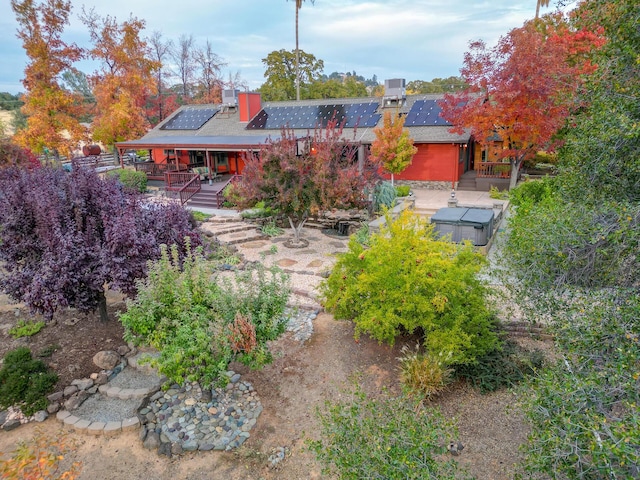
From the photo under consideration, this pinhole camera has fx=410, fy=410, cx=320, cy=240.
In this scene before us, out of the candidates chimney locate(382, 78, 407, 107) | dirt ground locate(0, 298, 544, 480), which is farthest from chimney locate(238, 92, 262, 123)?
dirt ground locate(0, 298, 544, 480)

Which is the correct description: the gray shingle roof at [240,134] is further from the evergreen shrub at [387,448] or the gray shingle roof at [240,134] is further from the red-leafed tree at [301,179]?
the evergreen shrub at [387,448]

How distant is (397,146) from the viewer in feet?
60.7

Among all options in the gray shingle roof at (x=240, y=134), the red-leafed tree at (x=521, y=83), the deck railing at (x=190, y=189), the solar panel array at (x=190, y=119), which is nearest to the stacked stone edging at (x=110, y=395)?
the gray shingle roof at (x=240, y=134)

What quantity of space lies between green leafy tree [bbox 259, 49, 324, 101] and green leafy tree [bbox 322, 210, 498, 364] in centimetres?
3511

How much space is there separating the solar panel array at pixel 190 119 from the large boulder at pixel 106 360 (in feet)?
73.9

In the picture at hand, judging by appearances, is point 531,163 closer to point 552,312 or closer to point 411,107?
point 411,107

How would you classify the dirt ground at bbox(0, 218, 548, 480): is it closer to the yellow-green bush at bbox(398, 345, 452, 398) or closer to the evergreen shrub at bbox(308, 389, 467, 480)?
the yellow-green bush at bbox(398, 345, 452, 398)

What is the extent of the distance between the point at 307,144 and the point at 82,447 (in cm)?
884

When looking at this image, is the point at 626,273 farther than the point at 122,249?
No

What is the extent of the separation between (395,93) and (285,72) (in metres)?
18.8

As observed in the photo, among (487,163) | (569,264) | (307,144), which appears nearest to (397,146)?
(487,163)

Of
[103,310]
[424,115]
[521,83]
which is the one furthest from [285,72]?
[103,310]

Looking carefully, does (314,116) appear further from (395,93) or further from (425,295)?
(425,295)

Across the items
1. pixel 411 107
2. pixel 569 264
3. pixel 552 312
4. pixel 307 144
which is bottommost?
pixel 552 312
